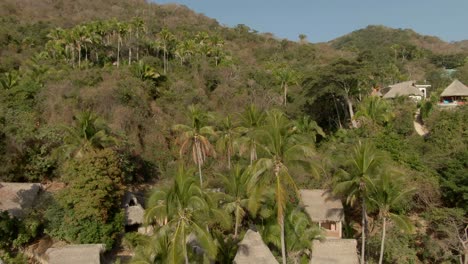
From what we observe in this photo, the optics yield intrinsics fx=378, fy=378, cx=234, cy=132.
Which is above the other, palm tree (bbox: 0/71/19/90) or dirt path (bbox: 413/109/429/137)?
palm tree (bbox: 0/71/19/90)

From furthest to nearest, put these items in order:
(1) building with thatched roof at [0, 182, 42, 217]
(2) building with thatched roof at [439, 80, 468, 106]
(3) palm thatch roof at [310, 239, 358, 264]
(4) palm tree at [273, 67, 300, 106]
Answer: (4) palm tree at [273, 67, 300, 106] < (2) building with thatched roof at [439, 80, 468, 106] < (1) building with thatched roof at [0, 182, 42, 217] < (3) palm thatch roof at [310, 239, 358, 264]

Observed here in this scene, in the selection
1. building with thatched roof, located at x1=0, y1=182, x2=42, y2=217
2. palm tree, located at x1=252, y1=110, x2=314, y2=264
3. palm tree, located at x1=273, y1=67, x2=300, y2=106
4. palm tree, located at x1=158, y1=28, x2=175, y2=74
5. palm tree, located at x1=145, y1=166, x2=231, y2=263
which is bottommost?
building with thatched roof, located at x1=0, y1=182, x2=42, y2=217

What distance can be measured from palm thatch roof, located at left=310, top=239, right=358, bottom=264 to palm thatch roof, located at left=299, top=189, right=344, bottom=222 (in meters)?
2.96

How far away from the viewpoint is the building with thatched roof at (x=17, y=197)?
2329 cm

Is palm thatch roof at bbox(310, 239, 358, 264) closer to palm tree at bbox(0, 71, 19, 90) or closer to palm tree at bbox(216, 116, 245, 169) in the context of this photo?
palm tree at bbox(216, 116, 245, 169)

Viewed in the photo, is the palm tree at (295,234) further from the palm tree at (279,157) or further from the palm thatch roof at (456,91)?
the palm thatch roof at (456,91)

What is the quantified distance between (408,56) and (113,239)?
239 ft

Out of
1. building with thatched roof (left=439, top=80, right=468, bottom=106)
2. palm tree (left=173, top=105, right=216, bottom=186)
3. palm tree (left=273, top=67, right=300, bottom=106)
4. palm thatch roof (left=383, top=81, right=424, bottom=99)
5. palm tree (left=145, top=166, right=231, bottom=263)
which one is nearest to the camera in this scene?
palm tree (left=145, top=166, right=231, bottom=263)

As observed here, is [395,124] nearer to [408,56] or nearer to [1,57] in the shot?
[1,57]

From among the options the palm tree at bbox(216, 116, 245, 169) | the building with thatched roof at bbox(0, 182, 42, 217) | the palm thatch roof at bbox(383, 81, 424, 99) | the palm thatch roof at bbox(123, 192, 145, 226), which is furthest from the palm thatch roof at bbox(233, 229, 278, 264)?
the palm thatch roof at bbox(383, 81, 424, 99)

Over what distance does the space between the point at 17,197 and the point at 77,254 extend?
8.05 m

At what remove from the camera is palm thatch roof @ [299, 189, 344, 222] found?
2383 centimetres

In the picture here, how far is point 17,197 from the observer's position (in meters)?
24.2

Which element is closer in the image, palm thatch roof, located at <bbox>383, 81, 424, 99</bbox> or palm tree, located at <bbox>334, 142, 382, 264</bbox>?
palm tree, located at <bbox>334, 142, 382, 264</bbox>
